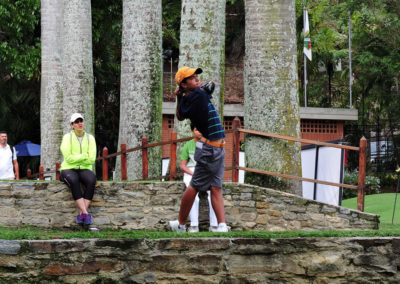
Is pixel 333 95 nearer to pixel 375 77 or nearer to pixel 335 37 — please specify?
pixel 335 37

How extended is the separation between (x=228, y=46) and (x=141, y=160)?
18448mm

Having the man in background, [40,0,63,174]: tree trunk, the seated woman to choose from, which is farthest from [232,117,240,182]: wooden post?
[40,0,63,174]: tree trunk

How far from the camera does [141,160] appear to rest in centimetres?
1655

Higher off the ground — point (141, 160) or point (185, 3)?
point (185, 3)

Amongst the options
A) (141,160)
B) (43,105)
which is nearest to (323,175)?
(141,160)

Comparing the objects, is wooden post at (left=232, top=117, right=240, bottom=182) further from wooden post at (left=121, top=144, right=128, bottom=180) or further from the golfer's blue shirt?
wooden post at (left=121, top=144, right=128, bottom=180)

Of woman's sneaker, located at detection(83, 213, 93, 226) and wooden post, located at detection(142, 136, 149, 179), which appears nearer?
woman's sneaker, located at detection(83, 213, 93, 226)

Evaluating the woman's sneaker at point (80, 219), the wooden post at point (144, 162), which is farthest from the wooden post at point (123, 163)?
the woman's sneaker at point (80, 219)

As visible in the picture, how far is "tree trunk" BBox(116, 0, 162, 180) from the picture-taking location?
1661 cm

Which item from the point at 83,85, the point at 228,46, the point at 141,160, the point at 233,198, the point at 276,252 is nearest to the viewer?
the point at 276,252

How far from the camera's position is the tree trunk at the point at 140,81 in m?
16.6

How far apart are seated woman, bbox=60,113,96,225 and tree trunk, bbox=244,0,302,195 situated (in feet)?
7.73

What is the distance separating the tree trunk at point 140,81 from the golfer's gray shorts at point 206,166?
6.75m

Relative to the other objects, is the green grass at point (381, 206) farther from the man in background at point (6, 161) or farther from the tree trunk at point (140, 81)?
the man in background at point (6, 161)
